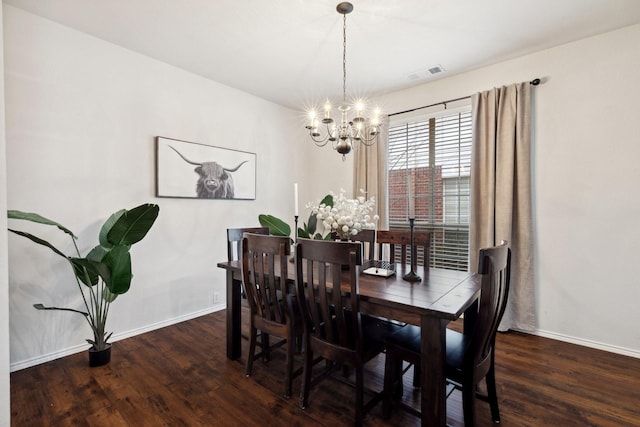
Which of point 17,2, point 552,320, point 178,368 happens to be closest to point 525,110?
point 552,320

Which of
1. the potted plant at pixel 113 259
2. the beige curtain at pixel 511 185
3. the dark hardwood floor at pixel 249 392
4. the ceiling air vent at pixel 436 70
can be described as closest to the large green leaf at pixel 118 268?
the potted plant at pixel 113 259

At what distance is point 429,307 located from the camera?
5.05ft

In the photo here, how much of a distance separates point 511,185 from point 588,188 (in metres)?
0.60

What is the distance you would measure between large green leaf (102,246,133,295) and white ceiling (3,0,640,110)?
1878 millimetres

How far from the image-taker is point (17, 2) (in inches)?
90.8

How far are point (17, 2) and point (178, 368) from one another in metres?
3.04

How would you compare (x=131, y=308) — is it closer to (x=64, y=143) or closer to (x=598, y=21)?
(x=64, y=143)

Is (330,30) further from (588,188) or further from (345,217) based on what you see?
(588,188)

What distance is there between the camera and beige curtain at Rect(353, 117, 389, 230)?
13.2 feet

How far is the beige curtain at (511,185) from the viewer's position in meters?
3.00

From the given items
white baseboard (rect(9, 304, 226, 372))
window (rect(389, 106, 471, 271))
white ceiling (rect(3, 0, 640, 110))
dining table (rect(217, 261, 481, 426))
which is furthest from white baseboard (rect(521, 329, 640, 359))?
white baseboard (rect(9, 304, 226, 372))

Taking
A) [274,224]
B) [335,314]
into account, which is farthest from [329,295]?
[274,224]

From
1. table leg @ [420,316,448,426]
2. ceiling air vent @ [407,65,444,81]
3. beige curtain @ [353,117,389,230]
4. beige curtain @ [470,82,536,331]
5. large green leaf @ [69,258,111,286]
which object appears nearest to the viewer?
table leg @ [420,316,448,426]

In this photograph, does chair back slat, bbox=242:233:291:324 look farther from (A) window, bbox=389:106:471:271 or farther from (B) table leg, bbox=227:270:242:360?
(A) window, bbox=389:106:471:271
